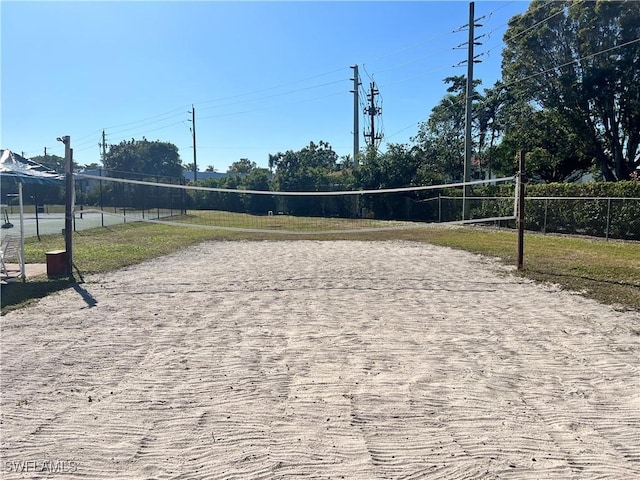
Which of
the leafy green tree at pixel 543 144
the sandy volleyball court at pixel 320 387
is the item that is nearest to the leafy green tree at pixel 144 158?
the leafy green tree at pixel 543 144

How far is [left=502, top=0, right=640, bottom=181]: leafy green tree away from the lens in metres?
23.5

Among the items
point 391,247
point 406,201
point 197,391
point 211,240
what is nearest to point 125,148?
point 406,201

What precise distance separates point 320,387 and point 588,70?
27919 mm

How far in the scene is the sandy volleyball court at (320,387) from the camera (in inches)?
103

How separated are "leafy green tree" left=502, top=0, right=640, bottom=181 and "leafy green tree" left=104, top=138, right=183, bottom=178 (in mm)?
62461

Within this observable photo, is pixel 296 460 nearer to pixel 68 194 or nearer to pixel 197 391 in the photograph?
pixel 197 391

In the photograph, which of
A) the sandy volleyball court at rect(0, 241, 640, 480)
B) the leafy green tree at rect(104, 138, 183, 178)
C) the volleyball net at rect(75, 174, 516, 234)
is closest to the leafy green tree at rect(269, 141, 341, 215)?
the volleyball net at rect(75, 174, 516, 234)

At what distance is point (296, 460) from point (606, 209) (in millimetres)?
17845

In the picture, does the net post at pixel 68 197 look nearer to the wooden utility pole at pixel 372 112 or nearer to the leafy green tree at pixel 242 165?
the wooden utility pole at pixel 372 112

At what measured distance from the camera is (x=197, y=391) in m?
3.54

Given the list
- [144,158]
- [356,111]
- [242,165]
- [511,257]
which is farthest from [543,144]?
[242,165]

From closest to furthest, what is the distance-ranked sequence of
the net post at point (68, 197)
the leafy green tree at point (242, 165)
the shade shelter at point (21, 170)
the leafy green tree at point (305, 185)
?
the net post at point (68, 197)
the shade shelter at point (21, 170)
the leafy green tree at point (305, 185)
the leafy green tree at point (242, 165)

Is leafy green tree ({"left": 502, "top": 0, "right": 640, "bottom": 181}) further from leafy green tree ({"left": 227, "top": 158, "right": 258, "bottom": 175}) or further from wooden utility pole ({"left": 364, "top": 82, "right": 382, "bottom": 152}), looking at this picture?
leafy green tree ({"left": 227, "top": 158, "right": 258, "bottom": 175})

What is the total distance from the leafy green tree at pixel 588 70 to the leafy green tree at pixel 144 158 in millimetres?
62461
